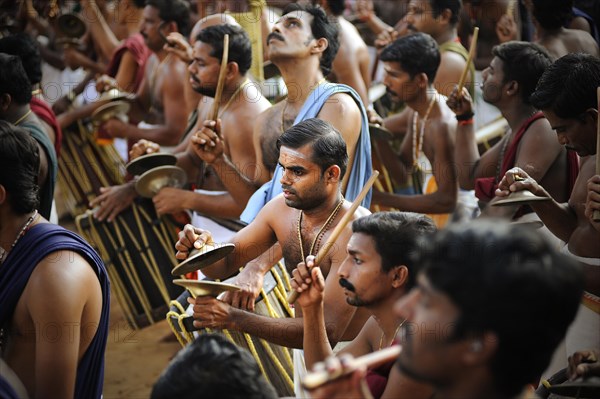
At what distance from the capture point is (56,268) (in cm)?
317

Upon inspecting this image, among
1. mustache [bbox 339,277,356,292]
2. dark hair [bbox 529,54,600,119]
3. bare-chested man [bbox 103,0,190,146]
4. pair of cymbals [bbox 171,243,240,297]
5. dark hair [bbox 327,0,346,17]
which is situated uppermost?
dark hair [bbox 529,54,600,119]

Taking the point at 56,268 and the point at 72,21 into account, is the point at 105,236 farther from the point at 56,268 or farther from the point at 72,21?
the point at 72,21

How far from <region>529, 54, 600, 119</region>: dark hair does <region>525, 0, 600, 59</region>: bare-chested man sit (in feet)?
6.25

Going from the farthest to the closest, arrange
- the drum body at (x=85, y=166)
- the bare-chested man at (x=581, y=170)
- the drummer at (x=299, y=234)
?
the drum body at (x=85, y=166)
the bare-chested man at (x=581, y=170)
the drummer at (x=299, y=234)

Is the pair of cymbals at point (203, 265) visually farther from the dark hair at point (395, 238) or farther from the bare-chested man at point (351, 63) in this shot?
the bare-chested man at point (351, 63)

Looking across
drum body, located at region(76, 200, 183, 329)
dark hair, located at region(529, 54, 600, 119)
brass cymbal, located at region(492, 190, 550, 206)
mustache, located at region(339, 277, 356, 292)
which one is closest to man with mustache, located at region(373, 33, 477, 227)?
drum body, located at region(76, 200, 183, 329)

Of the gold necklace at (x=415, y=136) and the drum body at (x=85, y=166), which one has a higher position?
the gold necklace at (x=415, y=136)

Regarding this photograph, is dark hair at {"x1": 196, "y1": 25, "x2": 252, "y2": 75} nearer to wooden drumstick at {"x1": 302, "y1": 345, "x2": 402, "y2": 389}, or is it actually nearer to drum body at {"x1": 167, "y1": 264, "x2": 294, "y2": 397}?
drum body at {"x1": 167, "y1": 264, "x2": 294, "y2": 397}

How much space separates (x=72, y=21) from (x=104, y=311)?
5766 millimetres

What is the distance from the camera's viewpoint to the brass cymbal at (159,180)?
17.6ft

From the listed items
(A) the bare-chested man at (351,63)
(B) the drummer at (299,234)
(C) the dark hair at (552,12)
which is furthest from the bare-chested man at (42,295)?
(C) the dark hair at (552,12)

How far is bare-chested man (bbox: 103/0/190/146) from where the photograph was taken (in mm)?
6934

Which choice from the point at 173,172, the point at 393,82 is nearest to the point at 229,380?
the point at 173,172

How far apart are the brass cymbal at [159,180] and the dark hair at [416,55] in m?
1.61
